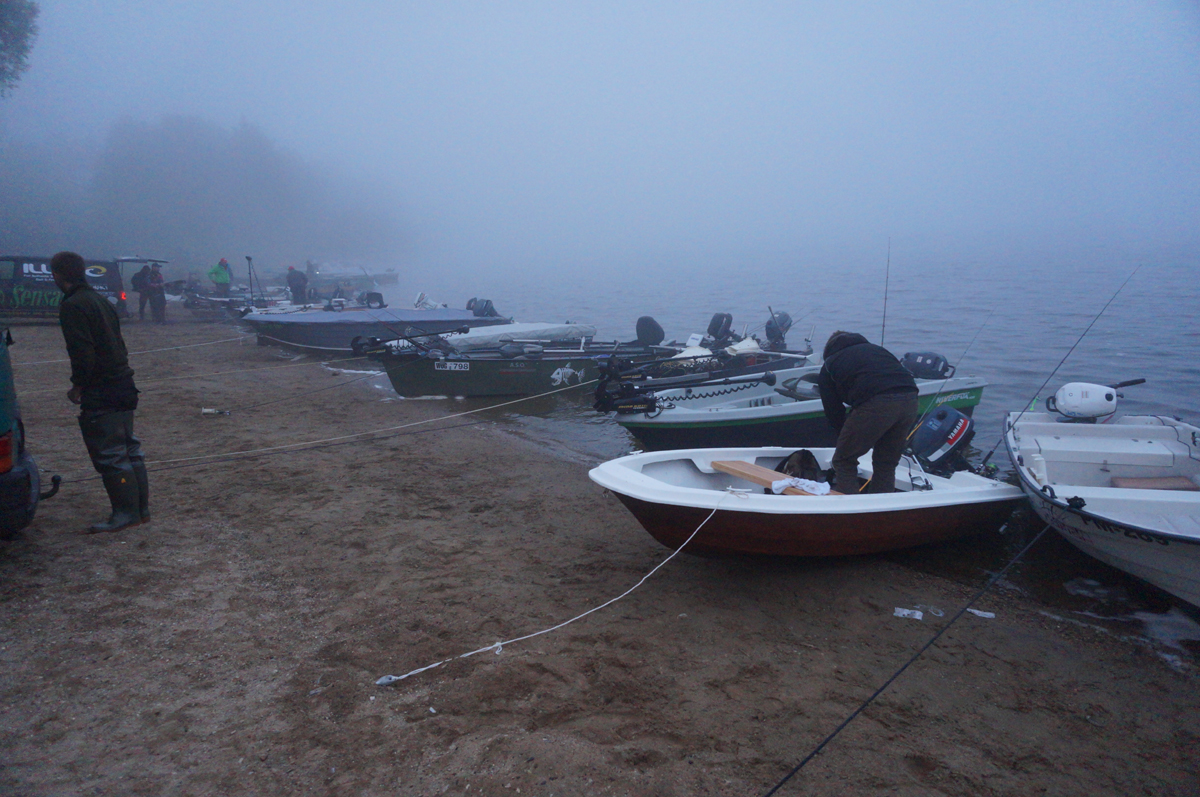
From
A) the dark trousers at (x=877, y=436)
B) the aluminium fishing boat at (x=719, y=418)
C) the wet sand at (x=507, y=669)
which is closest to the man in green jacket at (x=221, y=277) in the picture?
the wet sand at (x=507, y=669)

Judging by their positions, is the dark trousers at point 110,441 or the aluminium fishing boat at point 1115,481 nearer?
the dark trousers at point 110,441

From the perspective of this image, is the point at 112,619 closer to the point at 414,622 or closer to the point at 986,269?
the point at 414,622

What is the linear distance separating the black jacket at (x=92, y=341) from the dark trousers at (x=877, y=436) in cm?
556

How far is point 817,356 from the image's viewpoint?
11688mm

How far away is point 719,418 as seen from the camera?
28.7ft

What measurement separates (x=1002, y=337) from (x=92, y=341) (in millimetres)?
22551

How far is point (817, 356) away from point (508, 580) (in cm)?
852

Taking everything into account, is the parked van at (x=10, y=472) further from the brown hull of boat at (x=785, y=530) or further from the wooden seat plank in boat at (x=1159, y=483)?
the wooden seat plank in boat at (x=1159, y=483)

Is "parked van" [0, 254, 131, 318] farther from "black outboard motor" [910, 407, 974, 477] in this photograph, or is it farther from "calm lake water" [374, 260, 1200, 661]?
"black outboard motor" [910, 407, 974, 477]

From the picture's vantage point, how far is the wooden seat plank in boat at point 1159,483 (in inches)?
249

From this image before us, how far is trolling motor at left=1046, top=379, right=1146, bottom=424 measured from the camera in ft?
23.8

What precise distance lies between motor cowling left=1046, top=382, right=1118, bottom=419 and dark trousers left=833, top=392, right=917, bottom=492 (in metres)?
3.31

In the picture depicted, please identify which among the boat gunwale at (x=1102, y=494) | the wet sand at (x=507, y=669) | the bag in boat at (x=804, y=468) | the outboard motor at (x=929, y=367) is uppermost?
the outboard motor at (x=929, y=367)

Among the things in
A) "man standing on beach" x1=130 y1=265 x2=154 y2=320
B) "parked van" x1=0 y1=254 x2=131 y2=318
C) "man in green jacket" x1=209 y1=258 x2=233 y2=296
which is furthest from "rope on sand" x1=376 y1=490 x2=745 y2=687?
"man in green jacket" x1=209 y1=258 x2=233 y2=296
